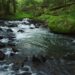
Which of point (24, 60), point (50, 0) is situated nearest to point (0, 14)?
point (50, 0)

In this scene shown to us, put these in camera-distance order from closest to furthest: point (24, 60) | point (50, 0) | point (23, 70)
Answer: point (23, 70), point (24, 60), point (50, 0)

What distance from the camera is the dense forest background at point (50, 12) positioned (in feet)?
87.8

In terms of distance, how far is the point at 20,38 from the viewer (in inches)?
984

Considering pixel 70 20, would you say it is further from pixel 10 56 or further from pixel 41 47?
pixel 10 56

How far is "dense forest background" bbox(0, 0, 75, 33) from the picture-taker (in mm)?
26750

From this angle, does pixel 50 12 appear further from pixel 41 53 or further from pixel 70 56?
pixel 70 56

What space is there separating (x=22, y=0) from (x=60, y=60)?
60.3 metres

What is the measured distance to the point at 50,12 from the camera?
48.0 metres

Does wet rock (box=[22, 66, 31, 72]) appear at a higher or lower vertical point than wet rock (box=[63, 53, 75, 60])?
higher

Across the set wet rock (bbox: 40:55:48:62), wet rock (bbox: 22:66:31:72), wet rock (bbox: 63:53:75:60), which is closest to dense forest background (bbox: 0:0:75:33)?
wet rock (bbox: 63:53:75:60)

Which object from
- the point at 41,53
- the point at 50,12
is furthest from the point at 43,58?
the point at 50,12

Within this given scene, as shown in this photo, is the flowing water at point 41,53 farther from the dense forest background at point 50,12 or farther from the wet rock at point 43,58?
the dense forest background at point 50,12

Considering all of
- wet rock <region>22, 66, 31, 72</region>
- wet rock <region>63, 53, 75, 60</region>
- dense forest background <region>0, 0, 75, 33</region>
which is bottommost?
wet rock <region>63, 53, 75, 60</region>

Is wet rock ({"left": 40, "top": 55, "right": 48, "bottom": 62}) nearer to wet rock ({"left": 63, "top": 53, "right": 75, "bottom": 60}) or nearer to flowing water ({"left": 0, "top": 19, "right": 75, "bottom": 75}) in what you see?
flowing water ({"left": 0, "top": 19, "right": 75, "bottom": 75})
